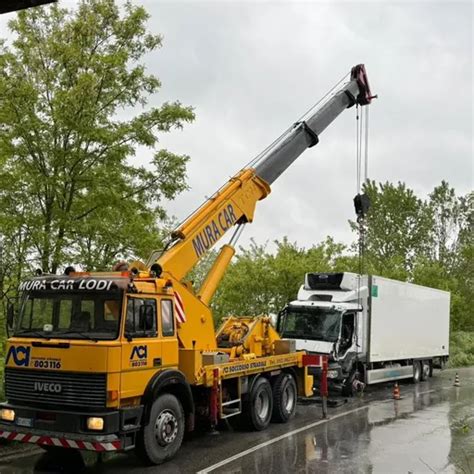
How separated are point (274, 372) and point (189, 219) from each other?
3846mm

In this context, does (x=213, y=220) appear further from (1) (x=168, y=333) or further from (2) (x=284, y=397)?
(2) (x=284, y=397)

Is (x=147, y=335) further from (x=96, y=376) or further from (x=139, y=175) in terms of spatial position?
(x=139, y=175)

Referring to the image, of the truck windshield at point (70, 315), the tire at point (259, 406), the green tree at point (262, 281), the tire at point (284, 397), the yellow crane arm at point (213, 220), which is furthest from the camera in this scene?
the green tree at point (262, 281)

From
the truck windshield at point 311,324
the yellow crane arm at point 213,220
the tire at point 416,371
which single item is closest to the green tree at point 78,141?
the yellow crane arm at point 213,220

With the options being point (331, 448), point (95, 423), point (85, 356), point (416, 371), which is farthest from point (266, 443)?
point (416, 371)

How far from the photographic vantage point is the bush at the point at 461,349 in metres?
31.7

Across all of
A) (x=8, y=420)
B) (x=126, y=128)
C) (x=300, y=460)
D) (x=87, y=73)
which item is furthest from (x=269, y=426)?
(x=87, y=73)

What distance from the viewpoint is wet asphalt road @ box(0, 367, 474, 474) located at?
29.2 feet

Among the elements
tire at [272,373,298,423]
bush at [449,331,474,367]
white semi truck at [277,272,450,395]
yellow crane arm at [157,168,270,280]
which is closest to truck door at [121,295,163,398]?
yellow crane arm at [157,168,270,280]

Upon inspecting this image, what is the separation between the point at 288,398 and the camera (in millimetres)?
13109

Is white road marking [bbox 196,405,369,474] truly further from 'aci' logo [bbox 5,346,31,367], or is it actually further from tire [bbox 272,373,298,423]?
'aci' logo [bbox 5,346,31,367]

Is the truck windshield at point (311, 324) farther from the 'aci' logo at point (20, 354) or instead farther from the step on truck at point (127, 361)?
the 'aci' logo at point (20, 354)

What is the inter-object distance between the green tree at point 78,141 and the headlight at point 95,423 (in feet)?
13.9

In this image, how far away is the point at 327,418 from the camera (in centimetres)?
1311
